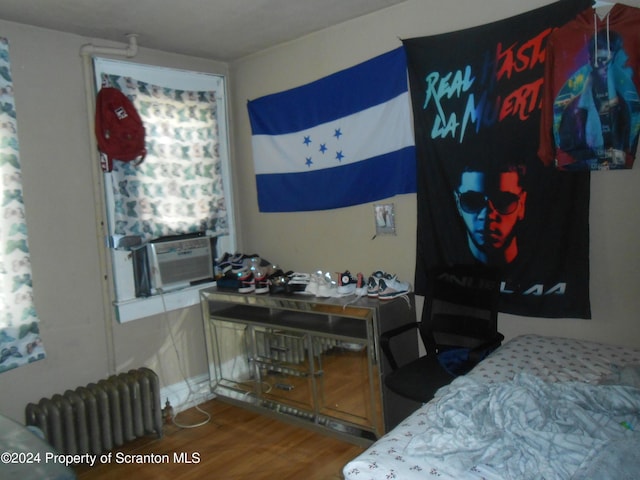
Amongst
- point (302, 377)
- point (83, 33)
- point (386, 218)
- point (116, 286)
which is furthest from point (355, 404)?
point (83, 33)

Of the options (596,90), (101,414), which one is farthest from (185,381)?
(596,90)

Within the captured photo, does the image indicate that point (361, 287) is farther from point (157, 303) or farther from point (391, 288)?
point (157, 303)

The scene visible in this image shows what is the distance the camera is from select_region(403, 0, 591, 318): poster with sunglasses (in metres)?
2.37

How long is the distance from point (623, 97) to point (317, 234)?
211 cm

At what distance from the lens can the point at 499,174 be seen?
101 inches

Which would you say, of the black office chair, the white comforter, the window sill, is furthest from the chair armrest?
the window sill

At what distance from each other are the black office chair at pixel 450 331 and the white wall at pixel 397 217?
0.29 m

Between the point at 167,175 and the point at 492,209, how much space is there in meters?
2.22

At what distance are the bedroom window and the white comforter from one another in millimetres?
2328

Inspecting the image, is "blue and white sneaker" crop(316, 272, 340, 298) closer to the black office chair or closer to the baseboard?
the black office chair

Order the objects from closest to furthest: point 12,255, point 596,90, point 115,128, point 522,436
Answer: point 522,436, point 596,90, point 12,255, point 115,128

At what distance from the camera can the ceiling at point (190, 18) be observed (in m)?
2.62

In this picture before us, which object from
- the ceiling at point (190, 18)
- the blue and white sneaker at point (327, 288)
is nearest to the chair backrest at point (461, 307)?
the blue and white sneaker at point (327, 288)

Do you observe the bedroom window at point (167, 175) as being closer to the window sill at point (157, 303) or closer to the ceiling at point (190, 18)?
the window sill at point (157, 303)
